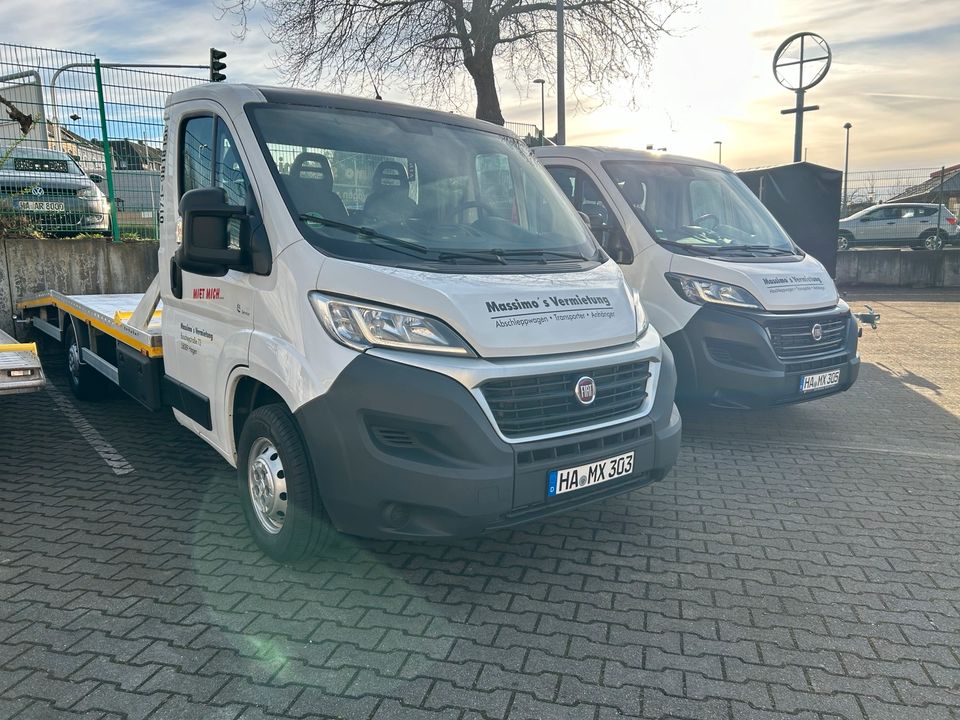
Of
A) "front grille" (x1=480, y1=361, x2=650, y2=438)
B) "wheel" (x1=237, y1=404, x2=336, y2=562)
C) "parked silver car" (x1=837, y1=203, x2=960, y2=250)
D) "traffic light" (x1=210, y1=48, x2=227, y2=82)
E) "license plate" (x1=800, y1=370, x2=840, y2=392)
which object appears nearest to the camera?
"front grille" (x1=480, y1=361, x2=650, y2=438)

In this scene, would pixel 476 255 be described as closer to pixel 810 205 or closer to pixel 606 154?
pixel 606 154

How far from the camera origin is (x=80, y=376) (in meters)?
6.82

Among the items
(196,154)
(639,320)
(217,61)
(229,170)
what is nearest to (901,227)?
(217,61)

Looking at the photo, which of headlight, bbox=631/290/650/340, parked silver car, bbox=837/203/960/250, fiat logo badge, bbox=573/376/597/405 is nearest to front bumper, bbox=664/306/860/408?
headlight, bbox=631/290/650/340

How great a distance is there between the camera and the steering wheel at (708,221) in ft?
21.0

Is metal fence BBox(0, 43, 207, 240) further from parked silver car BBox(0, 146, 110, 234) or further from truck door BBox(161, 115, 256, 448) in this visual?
truck door BBox(161, 115, 256, 448)

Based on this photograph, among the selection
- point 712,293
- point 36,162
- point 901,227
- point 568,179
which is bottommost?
point 712,293

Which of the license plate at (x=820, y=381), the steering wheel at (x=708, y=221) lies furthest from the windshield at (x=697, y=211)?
the license plate at (x=820, y=381)

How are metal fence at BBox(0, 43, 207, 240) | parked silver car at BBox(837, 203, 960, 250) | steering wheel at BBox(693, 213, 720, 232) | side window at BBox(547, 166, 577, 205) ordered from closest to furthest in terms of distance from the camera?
steering wheel at BBox(693, 213, 720, 232) < side window at BBox(547, 166, 577, 205) < metal fence at BBox(0, 43, 207, 240) < parked silver car at BBox(837, 203, 960, 250)

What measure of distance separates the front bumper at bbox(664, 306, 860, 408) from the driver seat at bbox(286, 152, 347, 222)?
9.96 ft

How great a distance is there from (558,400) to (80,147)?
8989 millimetres

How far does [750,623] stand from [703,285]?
9.75 feet

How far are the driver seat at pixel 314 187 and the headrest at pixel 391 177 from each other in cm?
23

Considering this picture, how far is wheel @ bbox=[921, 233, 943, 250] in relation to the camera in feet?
68.3
